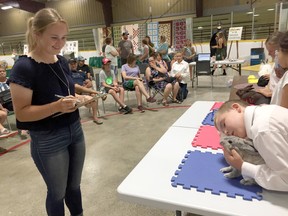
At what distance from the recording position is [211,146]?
132 centimetres

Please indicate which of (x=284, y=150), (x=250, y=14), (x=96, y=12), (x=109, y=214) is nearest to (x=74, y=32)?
(x=96, y=12)

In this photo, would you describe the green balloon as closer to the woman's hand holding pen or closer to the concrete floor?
the concrete floor

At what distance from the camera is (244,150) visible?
0.95 meters

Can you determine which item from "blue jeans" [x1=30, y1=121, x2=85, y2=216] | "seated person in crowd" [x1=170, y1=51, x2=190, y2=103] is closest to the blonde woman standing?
"blue jeans" [x1=30, y1=121, x2=85, y2=216]

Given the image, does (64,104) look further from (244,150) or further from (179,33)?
(179,33)

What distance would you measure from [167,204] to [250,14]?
11.3 metres

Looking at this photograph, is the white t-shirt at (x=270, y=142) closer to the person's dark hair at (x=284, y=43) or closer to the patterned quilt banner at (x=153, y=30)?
the person's dark hair at (x=284, y=43)

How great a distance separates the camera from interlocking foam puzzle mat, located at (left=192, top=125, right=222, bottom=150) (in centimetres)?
133

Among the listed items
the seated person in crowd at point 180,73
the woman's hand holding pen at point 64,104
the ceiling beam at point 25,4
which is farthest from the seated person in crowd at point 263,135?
the ceiling beam at point 25,4

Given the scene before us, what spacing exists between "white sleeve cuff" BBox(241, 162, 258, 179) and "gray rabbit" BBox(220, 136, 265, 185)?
0.02m

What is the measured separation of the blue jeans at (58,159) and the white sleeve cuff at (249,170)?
0.87 m

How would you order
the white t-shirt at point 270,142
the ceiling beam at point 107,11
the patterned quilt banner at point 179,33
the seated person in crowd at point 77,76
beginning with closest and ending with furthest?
the white t-shirt at point 270,142 → the seated person in crowd at point 77,76 → the patterned quilt banner at point 179,33 → the ceiling beam at point 107,11

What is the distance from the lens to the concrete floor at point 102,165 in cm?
198

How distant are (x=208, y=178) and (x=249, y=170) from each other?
0.57 feet
